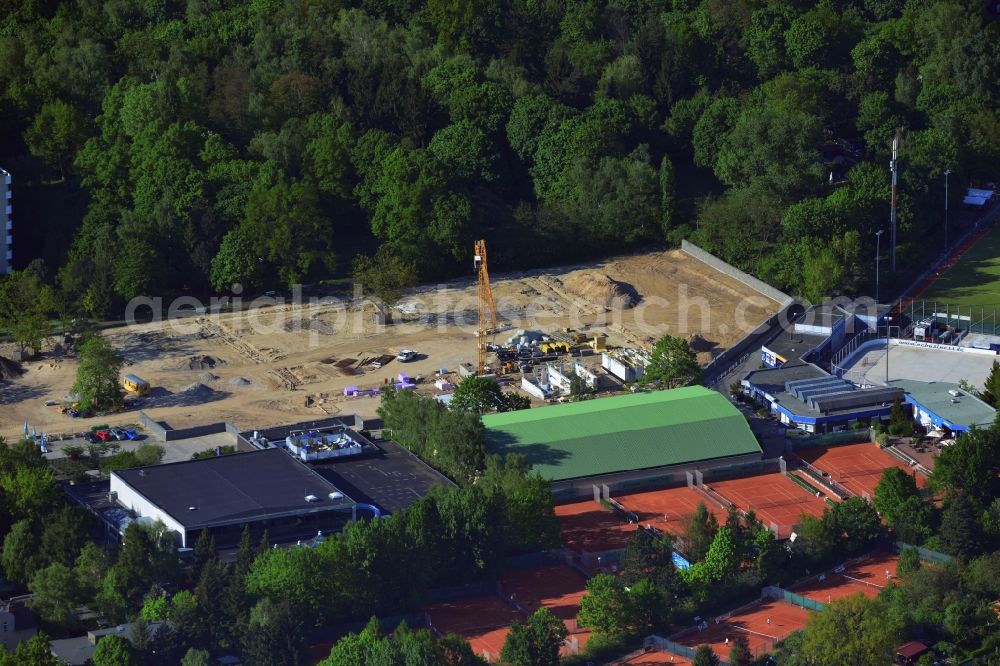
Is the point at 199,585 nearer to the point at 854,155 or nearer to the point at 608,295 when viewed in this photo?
the point at 608,295

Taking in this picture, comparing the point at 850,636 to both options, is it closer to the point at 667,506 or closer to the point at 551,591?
the point at 551,591

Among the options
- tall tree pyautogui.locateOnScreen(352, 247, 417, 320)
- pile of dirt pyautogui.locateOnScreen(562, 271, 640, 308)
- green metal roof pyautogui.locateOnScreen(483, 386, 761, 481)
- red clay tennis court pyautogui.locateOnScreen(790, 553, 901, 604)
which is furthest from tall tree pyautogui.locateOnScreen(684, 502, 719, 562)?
tall tree pyautogui.locateOnScreen(352, 247, 417, 320)

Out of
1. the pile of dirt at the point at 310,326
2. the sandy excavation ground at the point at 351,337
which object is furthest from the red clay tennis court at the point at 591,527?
the pile of dirt at the point at 310,326

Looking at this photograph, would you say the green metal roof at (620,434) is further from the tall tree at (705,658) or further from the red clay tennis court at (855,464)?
the tall tree at (705,658)

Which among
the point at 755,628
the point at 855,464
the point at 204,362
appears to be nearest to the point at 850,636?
the point at 755,628

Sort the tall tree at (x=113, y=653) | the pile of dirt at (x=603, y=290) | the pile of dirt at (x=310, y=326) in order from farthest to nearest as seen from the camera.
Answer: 1. the pile of dirt at (x=603, y=290)
2. the pile of dirt at (x=310, y=326)
3. the tall tree at (x=113, y=653)

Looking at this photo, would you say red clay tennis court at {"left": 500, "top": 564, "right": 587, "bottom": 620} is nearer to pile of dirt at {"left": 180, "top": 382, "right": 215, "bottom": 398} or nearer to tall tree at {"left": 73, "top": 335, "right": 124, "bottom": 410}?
pile of dirt at {"left": 180, "top": 382, "right": 215, "bottom": 398}

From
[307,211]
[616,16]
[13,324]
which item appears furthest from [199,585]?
[616,16]

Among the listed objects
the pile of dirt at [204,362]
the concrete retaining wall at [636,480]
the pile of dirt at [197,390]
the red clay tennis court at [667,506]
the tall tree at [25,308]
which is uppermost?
the tall tree at [25,308]
